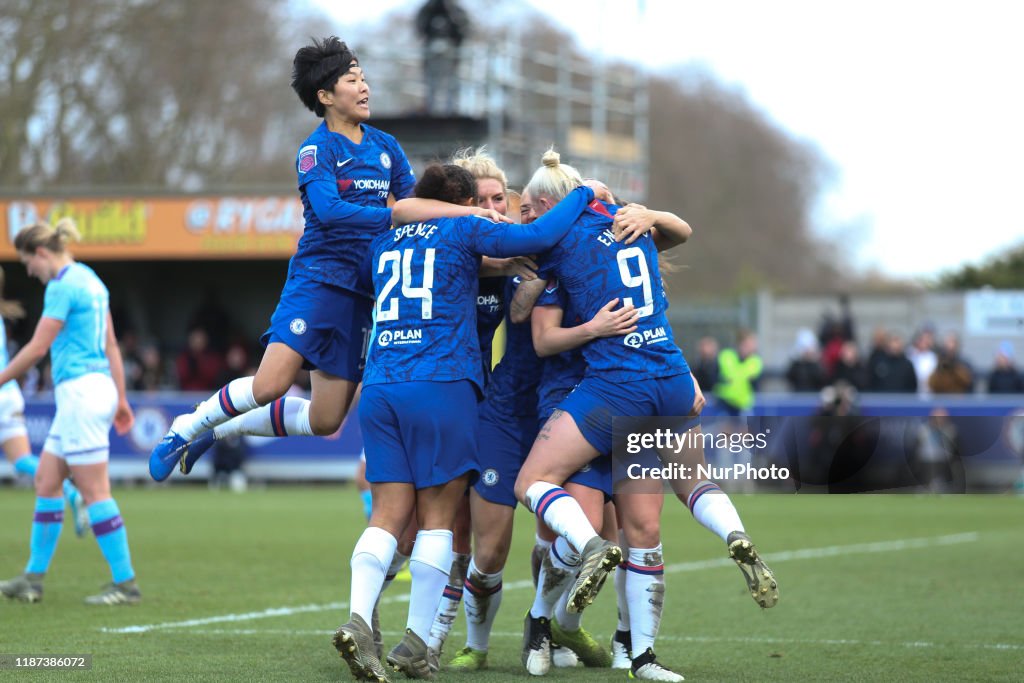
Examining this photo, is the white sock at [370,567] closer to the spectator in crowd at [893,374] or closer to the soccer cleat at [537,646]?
the soccer cleat at [537,646]

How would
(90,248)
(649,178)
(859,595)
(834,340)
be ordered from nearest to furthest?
(859,595) → (834,340) → (90,248) → (649,178)

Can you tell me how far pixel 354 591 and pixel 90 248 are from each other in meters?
19.2

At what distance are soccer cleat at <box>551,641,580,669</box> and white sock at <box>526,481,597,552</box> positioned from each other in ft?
3.12

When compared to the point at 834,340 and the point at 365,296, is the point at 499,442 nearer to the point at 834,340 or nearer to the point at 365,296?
the point at 365,296

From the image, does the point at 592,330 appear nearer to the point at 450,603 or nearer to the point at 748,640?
the point at 450,603

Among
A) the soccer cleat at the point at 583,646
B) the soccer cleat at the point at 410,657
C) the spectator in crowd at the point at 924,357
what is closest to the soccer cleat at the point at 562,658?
the soccer cleat at the point at 583,646

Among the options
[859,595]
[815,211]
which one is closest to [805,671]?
[859,595]

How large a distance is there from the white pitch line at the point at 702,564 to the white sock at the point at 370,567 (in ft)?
6.41

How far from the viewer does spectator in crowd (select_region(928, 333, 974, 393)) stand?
2080 centimetres

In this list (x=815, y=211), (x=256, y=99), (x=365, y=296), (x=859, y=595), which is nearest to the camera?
(x=365, y=296)

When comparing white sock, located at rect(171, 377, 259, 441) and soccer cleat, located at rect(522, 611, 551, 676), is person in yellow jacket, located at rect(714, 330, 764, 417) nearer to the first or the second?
white sock, located at rect(171, 377, 259, 441)

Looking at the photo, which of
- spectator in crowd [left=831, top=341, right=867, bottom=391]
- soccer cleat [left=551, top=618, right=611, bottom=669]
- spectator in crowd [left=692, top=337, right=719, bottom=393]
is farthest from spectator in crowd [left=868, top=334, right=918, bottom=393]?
soccer cleat [left=551, top=618, right=611, bottom=669]

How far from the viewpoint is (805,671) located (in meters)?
6.39

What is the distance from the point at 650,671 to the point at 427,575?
0.99m
